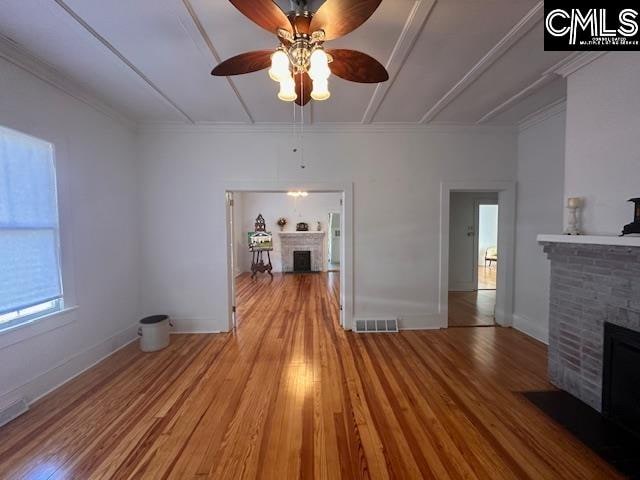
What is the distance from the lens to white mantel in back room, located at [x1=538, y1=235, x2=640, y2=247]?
62.5 inches

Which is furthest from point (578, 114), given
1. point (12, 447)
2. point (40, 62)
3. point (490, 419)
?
point (12, 447)

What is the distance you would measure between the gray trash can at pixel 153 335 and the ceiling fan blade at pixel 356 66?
10.3 feet

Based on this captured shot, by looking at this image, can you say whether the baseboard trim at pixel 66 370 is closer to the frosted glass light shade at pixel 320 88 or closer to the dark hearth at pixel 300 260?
the frosted glass light shade at pixel 320 88

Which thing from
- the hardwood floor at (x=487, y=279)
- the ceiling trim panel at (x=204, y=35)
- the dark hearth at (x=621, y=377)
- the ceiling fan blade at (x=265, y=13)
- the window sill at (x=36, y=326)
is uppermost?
the ceiling trim panel at (x=204, y=35)

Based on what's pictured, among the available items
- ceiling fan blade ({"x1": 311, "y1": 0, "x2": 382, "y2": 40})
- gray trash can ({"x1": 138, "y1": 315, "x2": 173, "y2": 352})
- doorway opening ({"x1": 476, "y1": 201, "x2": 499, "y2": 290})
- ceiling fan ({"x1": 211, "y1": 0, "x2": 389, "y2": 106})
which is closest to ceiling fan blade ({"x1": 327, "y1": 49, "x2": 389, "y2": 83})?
ceiling fan ({"x1": 211, "y1": 0, "x2": 389, "y2": 106})

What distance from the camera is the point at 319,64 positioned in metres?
1.32

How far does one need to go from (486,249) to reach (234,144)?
26.7 feet

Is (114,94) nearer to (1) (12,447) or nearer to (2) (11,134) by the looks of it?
(2) (11,134)

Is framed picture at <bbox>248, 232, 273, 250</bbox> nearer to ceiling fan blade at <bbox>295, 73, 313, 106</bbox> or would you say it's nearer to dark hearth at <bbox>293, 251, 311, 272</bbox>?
dark hearth at <bbox>293, 251, 311, 272</bbox>

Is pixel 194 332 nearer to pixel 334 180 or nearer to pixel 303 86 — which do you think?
pixel 334 180

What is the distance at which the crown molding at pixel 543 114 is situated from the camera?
8.77ft

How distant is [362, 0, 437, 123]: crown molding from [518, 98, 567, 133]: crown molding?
1943mm

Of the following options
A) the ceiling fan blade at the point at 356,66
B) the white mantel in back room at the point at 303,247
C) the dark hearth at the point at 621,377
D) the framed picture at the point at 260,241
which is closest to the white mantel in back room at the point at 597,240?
the dark hearth at the point at 621,377

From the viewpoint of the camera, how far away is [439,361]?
2.53 metres
